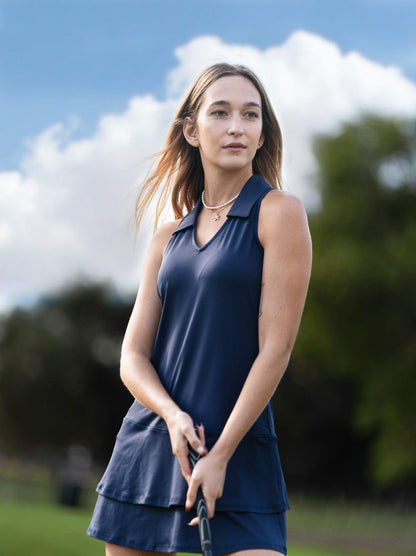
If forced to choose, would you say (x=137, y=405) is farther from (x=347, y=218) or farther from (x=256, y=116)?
(x=347, y=218)

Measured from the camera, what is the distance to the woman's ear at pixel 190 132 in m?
3.23

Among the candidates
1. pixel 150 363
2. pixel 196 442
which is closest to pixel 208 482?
pixel 196 442

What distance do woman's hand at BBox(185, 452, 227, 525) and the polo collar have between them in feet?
2.59

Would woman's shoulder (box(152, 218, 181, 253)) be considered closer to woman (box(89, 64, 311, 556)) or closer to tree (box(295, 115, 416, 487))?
woman (box(89, 64, 311, 556))

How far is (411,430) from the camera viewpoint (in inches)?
1033

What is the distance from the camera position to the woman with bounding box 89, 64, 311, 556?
107 inches

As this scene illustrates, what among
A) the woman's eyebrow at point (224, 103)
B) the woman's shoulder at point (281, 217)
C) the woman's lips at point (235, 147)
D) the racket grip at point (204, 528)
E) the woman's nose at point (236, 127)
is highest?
the woman's eyebrow at point (224, 103)

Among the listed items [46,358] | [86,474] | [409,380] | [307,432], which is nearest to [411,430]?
[409,380]

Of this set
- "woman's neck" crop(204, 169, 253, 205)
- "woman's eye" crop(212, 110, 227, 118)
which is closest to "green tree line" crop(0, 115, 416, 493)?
"woman's neck" crop(204, 169, 253, 205)

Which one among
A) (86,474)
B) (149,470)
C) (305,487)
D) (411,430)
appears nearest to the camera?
(149,470)

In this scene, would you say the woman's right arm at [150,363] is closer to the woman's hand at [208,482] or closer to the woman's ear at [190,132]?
the woman's hand at [208,482]

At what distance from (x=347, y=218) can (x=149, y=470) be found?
1002 inches

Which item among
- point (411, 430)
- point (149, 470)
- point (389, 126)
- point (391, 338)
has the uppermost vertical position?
point (389, 126)

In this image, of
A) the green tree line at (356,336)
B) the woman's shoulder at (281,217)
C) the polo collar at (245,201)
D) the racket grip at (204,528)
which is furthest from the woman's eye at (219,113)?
the green tree line at (356,336)
